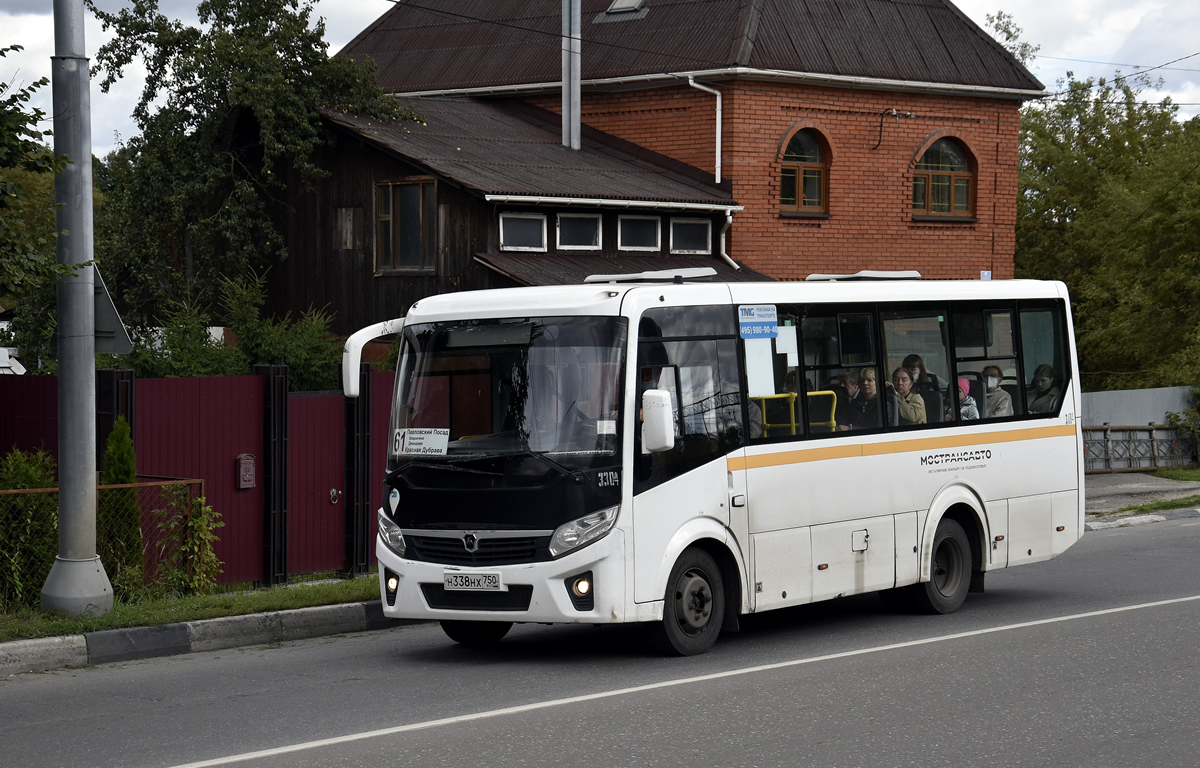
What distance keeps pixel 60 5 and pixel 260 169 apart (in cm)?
1634

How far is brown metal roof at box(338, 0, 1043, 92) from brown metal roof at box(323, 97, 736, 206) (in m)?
1.36

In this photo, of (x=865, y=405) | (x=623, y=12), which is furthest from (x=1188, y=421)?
(x=865, y=405)

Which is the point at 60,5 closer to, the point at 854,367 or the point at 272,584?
the point at 272,584

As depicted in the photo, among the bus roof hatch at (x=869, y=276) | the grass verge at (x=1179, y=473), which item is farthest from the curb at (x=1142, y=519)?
the bus roof hatch at (x=869, y=276)

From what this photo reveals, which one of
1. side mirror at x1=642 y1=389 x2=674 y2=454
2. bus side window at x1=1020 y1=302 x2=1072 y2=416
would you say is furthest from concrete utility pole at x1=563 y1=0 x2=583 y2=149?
side mirror at x1=642 y1=389 x2=674 y2=454

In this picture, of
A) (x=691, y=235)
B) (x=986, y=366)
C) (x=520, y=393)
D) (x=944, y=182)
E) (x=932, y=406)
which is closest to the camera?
(x=520, y=393)

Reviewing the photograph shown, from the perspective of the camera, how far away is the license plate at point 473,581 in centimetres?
928

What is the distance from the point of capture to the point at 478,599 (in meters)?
9.38

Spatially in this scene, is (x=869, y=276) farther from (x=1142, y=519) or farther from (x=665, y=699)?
(x=1142, y=519)

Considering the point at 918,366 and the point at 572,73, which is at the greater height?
the point at 572,73

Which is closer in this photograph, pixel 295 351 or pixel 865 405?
pixel 865 405

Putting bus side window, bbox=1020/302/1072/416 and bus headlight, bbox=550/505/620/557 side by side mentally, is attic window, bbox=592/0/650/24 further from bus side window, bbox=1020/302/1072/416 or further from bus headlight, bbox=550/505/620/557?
bus headlight, bbox=550/505/620/557

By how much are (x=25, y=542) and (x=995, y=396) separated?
25.7 feet

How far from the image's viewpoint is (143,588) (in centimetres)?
1166
